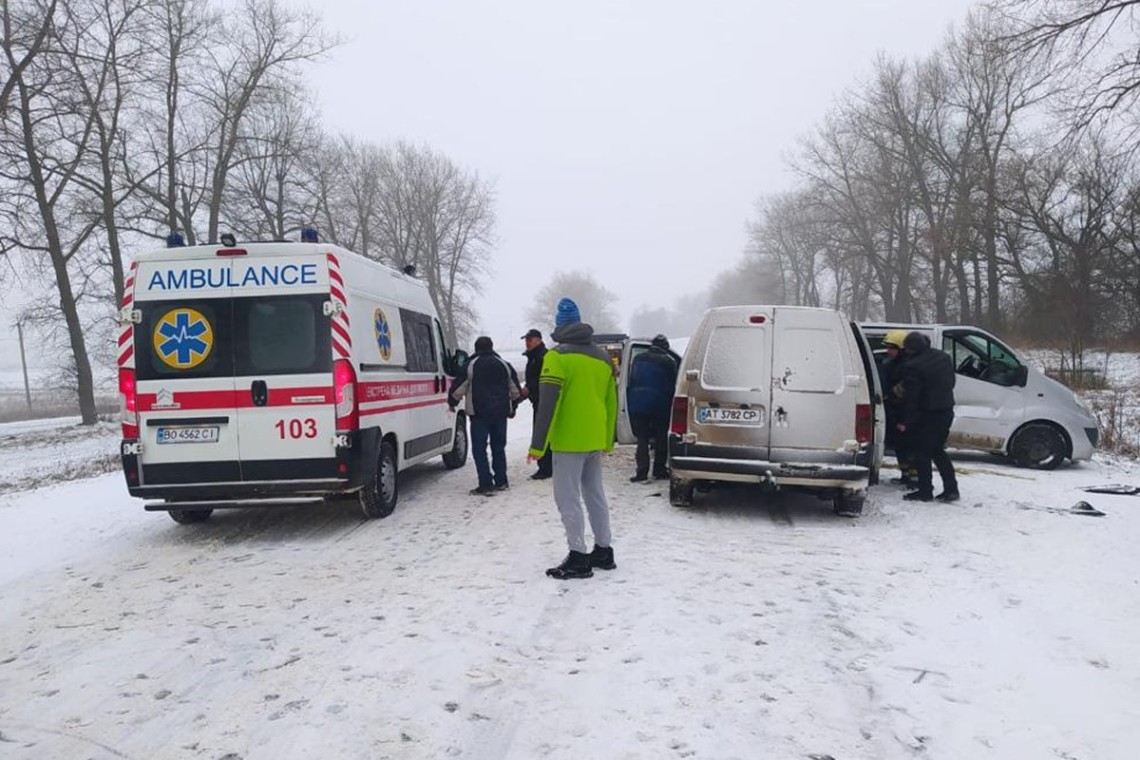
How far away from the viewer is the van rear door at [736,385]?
6.94 metres

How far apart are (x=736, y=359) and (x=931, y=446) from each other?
2374 millimetres

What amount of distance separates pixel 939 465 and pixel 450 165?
1916 inches

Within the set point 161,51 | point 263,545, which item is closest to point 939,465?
point 263,545

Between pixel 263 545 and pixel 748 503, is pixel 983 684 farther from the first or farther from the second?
pixel 263 545

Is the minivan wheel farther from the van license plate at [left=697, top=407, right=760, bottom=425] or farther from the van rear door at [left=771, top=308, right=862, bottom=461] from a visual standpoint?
the van license plate at [left=697, top=407, right=760, bottom=425]

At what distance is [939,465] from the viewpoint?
7652mm

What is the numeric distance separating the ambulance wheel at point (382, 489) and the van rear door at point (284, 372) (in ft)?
2.41

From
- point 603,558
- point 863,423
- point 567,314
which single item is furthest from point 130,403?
point 863,423

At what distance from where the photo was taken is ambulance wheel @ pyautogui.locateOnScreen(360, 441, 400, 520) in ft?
23.2

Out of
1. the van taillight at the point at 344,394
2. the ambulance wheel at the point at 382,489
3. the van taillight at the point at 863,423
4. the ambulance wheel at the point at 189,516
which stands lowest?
the ambulance wheel at the point at 189,516

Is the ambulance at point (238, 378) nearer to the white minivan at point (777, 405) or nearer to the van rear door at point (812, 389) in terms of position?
the white minivan at point (777, 405)

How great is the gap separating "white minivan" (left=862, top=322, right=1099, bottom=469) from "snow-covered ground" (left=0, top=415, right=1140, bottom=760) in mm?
3055

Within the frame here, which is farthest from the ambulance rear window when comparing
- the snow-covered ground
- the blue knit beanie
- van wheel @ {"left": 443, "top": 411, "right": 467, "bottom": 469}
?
van wheel @ {"left": 443, "top": 411, "right": 467, "bottom": 469}

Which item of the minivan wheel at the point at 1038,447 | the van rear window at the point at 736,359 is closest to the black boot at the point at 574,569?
the van rear window at the point at 736,359
